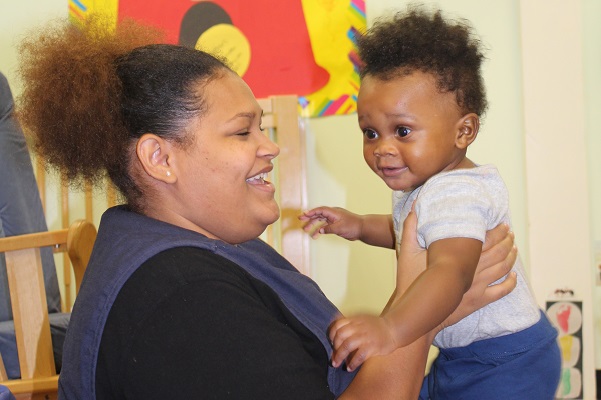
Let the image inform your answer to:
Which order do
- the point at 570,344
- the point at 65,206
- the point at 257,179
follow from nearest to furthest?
the point at 257,179 < the point at 570,344 < the point at 65,206

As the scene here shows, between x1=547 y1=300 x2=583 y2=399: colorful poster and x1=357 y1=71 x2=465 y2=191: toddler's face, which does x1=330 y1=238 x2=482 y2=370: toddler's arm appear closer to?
x1=357 y1=71 x2=465 y2=191: toddler's face

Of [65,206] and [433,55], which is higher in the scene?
[433,55]

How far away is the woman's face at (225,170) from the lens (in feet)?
2.80

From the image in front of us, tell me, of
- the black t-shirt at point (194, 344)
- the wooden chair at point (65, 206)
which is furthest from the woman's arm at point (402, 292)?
the wooden chair at point (65, 206)

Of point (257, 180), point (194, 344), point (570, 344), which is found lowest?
point (570, 344)

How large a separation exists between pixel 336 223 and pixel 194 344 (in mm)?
589

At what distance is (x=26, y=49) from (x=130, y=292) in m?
0.45

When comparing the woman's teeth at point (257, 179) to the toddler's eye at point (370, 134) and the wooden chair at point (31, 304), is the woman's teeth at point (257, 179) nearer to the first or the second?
the toddler's eye at point (370, 134)

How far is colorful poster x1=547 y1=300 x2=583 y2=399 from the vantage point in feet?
5.92

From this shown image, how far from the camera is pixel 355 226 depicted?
1.21 meters

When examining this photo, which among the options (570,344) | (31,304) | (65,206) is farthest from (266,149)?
(65,206)

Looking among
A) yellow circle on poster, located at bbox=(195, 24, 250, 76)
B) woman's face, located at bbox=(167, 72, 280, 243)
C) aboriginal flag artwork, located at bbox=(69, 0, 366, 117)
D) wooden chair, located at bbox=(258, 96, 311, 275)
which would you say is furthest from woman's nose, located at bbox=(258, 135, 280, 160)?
yellow circle on poster, located at bbox=(195, 24, 250, 76)

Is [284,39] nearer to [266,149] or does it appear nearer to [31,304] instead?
[31,304]

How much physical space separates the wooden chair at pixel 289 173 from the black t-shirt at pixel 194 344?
3.98 ft
